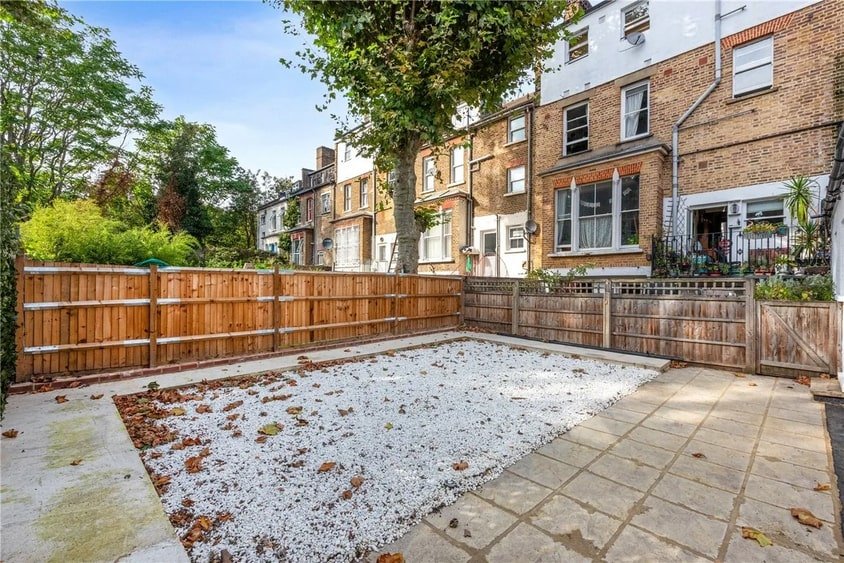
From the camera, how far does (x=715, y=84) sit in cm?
965

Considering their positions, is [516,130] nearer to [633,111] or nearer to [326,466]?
[633,111]

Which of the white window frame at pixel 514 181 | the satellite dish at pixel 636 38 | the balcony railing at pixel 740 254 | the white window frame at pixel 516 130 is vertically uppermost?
the satellite dish at pixel 636 38

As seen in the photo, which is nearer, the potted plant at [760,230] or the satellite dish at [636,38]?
the potted plant at [760,230]

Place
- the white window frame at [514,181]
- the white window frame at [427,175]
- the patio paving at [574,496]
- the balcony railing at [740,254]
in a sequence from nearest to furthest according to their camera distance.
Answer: the patio paving at [574,496] → the balcony railing at [740,254] → the white window frame at [514,181] → the white window frame at [427,175]

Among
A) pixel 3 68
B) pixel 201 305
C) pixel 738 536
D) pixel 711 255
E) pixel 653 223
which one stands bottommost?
pixel 738 536

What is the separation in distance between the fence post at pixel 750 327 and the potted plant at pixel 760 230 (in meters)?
2.65

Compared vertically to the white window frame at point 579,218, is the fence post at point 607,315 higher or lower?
lower

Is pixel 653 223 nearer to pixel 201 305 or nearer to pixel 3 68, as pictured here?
pixel 201 305

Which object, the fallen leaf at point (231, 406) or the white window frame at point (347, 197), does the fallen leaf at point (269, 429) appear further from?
the white window frame at point (347, 197)

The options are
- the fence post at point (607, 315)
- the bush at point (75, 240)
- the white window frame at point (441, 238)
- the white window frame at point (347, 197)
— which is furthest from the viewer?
the white window frame at point (347, 197)

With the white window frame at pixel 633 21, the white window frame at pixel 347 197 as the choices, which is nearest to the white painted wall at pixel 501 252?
the white window frame at pixel 633 21

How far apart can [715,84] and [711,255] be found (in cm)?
453

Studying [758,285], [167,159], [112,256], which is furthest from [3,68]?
[758,285]

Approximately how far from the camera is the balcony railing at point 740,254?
7.54 m
